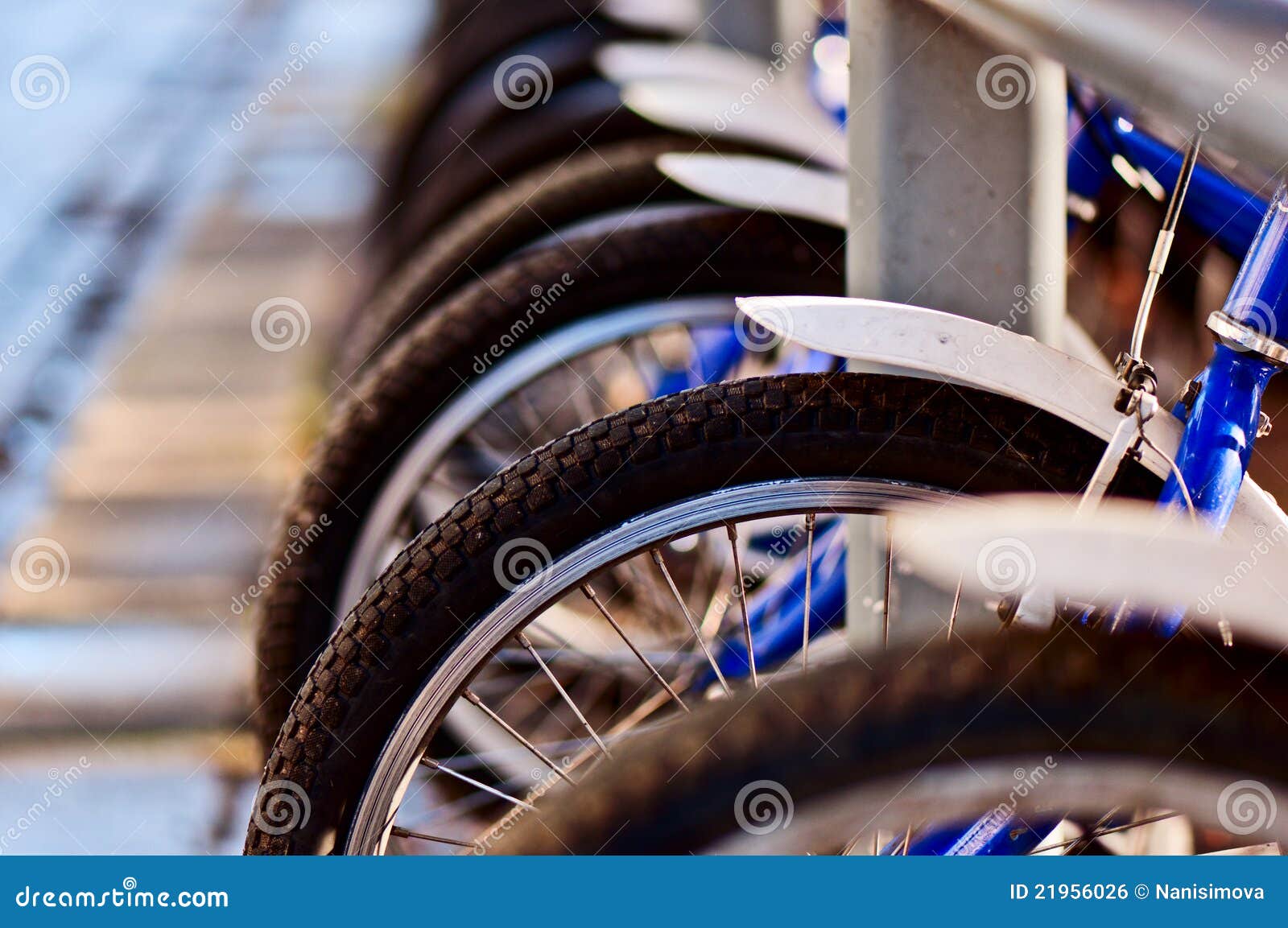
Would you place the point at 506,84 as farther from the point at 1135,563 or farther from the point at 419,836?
the point at 1135,563

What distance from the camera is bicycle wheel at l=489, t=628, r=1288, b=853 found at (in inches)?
31.9

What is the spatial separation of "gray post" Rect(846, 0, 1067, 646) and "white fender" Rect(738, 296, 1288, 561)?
194mm

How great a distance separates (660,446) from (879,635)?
39cm

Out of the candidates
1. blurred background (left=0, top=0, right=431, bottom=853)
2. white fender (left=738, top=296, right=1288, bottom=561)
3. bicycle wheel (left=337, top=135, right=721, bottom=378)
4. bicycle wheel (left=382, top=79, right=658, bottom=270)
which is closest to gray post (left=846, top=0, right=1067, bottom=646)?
white fender (left=738, top=296, right=1288, bottom=561)

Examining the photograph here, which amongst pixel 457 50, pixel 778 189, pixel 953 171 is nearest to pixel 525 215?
pixel 778 189

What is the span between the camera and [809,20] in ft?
6.75

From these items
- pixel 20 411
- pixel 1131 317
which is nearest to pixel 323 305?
pixel 20 411

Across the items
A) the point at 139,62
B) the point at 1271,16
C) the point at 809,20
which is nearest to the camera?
the point at 1271,16

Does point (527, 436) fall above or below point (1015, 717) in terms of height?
above

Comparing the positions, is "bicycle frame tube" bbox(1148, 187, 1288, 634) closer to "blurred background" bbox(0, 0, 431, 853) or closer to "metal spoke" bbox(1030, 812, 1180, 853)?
"metal spoke" bbox(1030, 812, 1180, 853)

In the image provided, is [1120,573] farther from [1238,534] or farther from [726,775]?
[726,775]

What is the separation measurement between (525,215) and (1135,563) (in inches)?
43.6

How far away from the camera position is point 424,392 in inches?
62.1

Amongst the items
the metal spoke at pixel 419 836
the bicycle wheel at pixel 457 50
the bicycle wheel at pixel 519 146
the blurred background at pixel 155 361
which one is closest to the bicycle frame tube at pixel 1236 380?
the metal spoke at pixel 419 836
